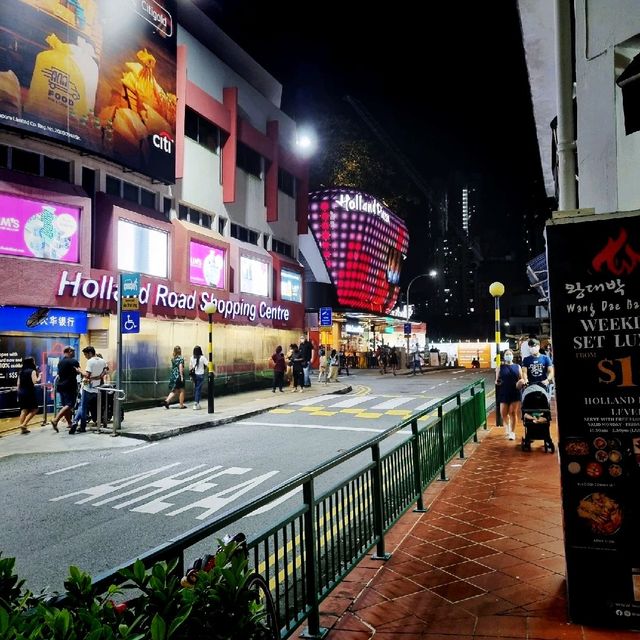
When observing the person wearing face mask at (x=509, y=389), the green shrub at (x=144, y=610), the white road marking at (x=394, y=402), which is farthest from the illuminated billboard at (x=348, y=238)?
the green shrub at (x=144, y=610)

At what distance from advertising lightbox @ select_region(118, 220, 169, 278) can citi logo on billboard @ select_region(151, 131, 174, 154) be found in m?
2.86

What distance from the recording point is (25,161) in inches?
625

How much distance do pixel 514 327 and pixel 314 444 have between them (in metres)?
116

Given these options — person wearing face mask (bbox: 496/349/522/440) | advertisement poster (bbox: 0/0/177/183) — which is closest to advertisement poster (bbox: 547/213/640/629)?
person wearing face mask (bbox: 496/349/522/440)

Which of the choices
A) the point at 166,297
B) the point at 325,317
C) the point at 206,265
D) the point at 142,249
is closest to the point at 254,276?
the point at 206,265

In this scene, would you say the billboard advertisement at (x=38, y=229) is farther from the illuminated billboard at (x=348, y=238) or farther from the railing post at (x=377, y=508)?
the illuminated billboard at (x=348, y=238)

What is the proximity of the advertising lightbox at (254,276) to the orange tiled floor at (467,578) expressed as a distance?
18.6m

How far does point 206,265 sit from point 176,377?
5813 mm

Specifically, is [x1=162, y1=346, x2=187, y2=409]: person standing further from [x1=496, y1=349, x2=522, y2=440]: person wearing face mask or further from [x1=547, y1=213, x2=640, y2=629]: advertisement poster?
[x1=547, y1=213, x2=640, y2=629]: advertisement poster

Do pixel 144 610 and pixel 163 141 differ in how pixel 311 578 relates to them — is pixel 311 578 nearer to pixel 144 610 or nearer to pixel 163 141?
pixel 144 610

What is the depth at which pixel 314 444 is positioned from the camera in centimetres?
1145

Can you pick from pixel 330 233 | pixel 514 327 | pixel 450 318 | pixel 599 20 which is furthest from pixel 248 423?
pixel 514 327

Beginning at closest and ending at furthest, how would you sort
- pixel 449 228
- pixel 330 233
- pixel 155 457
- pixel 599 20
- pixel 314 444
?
pixel 599 20, pixel 155 457, pixel 314 444, pixel 330 233, pixel 449 228

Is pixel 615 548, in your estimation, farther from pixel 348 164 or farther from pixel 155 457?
pixel 348 164
